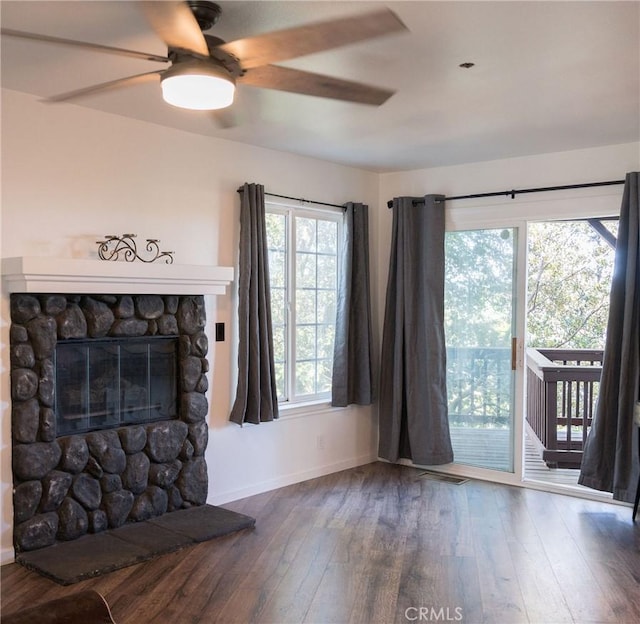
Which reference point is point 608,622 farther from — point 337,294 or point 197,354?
point 337,294

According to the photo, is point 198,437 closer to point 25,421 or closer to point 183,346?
point 183,346

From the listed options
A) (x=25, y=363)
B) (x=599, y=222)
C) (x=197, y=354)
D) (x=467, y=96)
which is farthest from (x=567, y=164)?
(x=25, y=363)

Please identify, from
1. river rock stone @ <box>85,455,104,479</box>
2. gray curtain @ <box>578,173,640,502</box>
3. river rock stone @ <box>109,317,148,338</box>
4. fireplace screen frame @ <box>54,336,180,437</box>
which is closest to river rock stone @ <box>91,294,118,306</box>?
river rock stone @ <box>109,317,148,338</box>

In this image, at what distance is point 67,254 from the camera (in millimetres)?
3916

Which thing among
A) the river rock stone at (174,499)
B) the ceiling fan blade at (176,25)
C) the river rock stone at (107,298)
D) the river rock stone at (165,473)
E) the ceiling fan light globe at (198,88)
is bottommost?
the river rock stone at (174,499)

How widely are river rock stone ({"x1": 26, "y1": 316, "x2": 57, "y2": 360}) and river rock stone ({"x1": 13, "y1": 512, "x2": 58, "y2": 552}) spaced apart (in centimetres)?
88

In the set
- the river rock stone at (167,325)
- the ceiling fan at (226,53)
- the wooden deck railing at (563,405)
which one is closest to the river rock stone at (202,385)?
the river rock stone at (167,325)

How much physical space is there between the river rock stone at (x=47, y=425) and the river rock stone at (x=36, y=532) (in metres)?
0.42

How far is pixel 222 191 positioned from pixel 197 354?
116 centimetres

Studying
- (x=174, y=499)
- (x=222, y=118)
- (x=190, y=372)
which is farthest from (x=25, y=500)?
(x=222, y=118)

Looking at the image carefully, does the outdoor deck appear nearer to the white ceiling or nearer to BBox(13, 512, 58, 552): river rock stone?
the white ceiling

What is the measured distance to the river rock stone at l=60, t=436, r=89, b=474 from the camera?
150 inches

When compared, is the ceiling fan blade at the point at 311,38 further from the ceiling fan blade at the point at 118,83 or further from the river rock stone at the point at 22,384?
the river rock stone at the point at 22,384

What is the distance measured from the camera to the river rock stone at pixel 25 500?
144 inches
